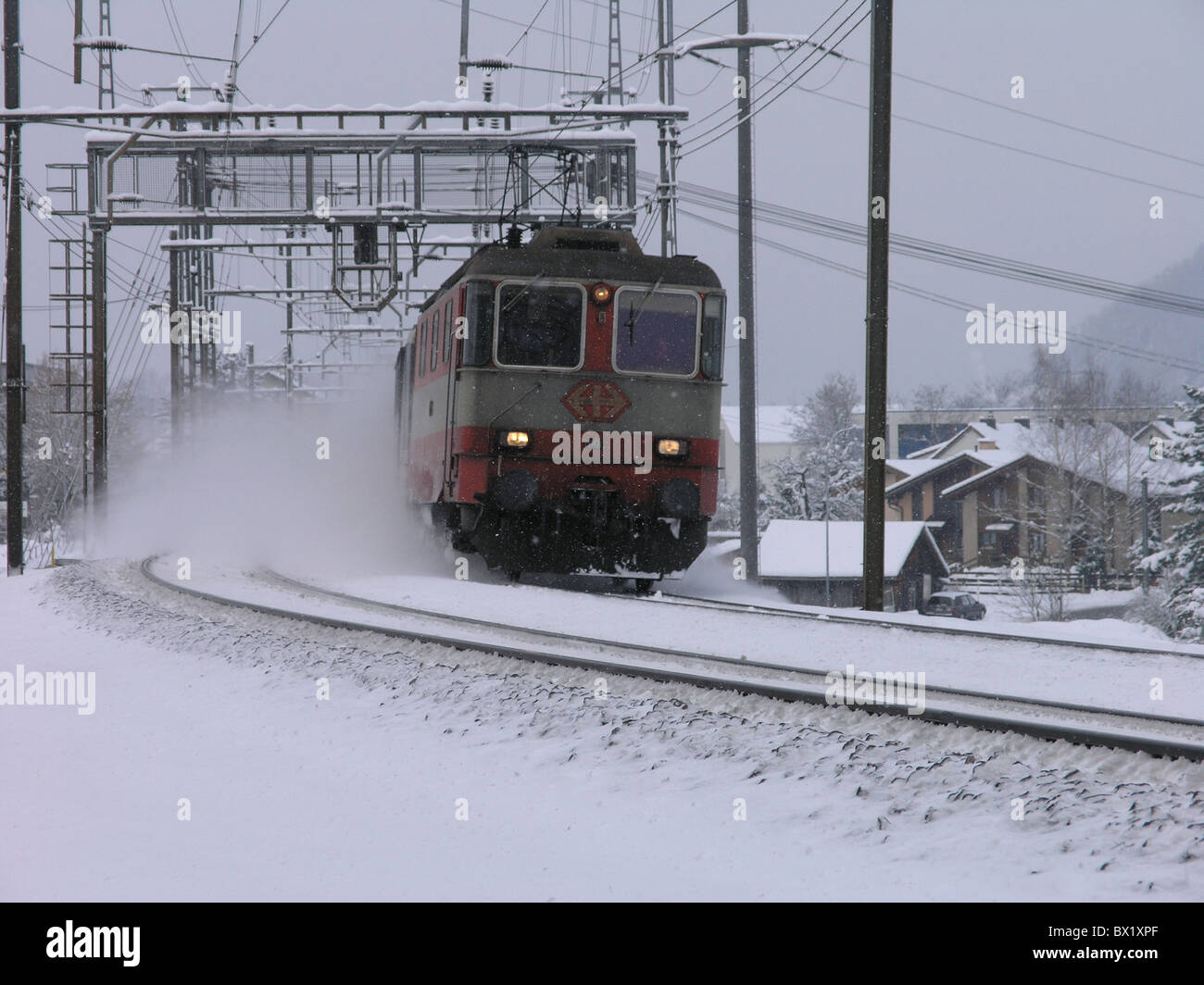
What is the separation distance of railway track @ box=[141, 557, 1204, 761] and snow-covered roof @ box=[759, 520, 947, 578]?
109 ft

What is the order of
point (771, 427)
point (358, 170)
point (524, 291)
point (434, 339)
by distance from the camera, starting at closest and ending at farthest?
1. point (524, 291)
2. point (434, 339)
3. point (358, 170)
4. point (771, 427)

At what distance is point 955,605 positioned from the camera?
47.1m

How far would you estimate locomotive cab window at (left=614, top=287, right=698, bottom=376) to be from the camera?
14609 millimetres

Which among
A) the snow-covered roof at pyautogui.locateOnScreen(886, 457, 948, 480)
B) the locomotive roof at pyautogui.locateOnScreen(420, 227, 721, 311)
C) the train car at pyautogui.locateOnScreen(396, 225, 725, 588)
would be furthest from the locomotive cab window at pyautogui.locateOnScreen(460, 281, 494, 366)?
the snow-covered roof at pyautogui.locateOnScreen(886, 457, 948, 480)

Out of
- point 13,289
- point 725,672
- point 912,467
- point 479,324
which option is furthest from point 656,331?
point 912,467

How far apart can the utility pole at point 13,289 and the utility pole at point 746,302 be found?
12274 mm

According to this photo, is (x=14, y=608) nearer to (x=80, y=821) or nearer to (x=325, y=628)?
(x=325, y=628)

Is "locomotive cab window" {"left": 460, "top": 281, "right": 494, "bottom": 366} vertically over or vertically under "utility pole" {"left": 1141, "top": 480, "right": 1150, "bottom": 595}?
over

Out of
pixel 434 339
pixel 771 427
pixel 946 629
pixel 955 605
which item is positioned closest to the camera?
pixel 946 629

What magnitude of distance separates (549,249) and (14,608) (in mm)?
7065

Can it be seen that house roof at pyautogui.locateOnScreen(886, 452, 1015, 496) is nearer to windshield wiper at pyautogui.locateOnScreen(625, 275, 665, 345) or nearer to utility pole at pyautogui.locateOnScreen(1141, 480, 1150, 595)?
utility pole at pyautogui.locateOnScreen(1141, 480, 1150, 595)

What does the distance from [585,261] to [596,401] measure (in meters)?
1.58

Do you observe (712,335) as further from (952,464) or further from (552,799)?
(952,464)

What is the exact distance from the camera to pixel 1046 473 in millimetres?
50031
